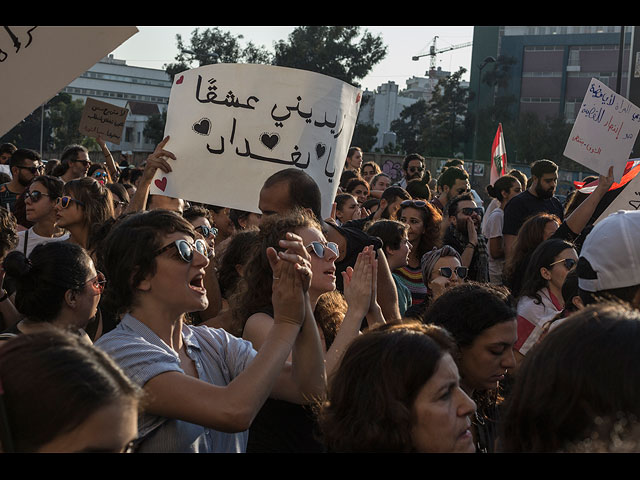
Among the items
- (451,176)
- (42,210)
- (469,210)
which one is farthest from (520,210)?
(42,210)

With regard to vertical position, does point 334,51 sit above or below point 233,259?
above

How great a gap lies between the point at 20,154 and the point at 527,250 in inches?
180

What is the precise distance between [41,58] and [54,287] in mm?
960

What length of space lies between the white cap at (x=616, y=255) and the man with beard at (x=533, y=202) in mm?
5177

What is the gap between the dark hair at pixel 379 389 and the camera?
2225mm

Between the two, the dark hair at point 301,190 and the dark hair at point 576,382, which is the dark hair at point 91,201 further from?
the dark hair at point 576,382

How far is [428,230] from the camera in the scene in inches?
263

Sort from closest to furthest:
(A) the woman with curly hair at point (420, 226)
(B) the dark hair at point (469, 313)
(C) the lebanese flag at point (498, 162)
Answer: (B) the dark hair at point (469, 313) < (A) the woman with curly hair at point (420, 226) < (C) the lebanese flag at point (498, 162)

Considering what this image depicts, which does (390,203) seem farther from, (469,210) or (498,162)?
(498,162)

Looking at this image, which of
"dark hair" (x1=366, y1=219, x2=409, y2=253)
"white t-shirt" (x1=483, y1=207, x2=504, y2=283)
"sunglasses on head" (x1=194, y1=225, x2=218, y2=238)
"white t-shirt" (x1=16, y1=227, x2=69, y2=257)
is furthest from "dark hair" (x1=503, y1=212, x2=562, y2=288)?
"white t-shirt" (x1=16, y1=227, x2=69, y2=257)

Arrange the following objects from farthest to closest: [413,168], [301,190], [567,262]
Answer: [413,168]
[567,262]
[301,190]

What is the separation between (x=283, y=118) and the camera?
17.6 feet

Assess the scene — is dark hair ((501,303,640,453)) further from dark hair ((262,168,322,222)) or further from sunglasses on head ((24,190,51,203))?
sunglasses on head ((24,190,51,203))

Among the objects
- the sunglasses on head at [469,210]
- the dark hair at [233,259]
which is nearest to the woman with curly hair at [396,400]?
the dark hair at [233,259]
